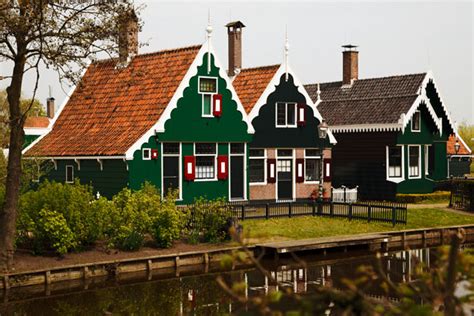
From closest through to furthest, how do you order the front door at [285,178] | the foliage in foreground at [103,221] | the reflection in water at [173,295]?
the reflection in water at [173,295]
the foliage in foreground at [103,221]
the front door at [285,178]

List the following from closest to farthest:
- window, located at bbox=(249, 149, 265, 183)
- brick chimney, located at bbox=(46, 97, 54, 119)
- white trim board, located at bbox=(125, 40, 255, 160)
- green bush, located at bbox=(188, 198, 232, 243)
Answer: green bush, located at bbox=(188, 198, 232, 243)
white trim board, located at bbox=(125, 40, 255, 160)
window, located at bbox=(249, 149, 265, 183)
brick chimney, located at bbox=(46, 97, 54, 119)

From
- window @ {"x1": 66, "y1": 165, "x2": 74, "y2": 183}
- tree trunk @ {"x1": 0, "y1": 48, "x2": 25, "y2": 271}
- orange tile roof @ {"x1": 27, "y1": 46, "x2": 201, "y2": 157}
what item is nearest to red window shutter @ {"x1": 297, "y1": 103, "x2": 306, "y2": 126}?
orange tile roof @ {"x1": 27, "y1": 46, "x2": 201, "y2": 157}

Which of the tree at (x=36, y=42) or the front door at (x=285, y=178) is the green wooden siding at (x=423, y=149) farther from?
the tree at (x=36, y=42)

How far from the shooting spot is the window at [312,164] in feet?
120

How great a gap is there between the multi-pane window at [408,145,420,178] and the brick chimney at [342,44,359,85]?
668 centimetres

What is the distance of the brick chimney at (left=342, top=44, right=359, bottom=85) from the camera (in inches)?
1773

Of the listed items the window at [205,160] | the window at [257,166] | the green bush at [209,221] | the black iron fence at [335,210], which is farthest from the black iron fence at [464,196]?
the green bush at [209,221]

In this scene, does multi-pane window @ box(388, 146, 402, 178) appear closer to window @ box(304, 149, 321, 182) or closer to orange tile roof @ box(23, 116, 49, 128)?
window @ box(304, 149, 321, 182)

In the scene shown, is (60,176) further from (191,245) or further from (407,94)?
(407,94)

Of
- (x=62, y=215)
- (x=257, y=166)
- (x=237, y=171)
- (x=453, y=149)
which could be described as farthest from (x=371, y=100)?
(x=62, y=215)

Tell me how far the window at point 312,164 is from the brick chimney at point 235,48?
5.59 metres

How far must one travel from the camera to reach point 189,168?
31422mm

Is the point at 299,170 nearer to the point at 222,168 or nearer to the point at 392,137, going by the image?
the point at 222,168

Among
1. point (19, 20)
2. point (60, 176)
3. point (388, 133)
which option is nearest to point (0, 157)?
point (60, 176)
